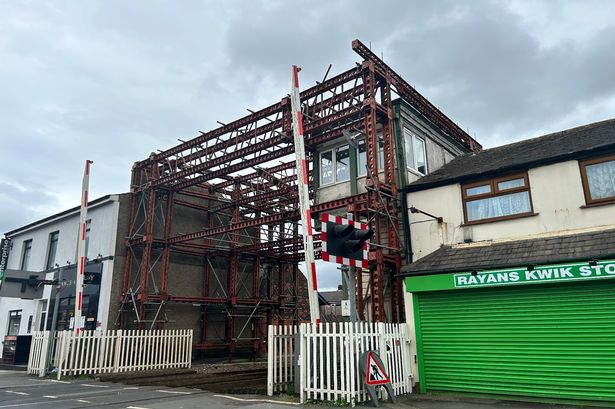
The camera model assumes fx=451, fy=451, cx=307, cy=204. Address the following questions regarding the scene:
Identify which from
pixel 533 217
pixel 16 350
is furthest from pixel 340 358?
pixel 16 350

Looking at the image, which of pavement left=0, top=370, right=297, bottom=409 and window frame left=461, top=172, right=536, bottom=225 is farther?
window frame left=461, top=172, right=536, bottom=225

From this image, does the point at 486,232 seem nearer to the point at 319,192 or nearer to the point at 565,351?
the point at 565,351

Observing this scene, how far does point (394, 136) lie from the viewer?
14.9m

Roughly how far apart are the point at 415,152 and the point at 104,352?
511 inches

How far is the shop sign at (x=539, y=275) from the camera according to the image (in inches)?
349

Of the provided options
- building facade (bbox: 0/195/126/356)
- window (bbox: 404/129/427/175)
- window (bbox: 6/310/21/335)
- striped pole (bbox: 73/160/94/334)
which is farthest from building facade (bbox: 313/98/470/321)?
window (bbox: 6/310/21/335)

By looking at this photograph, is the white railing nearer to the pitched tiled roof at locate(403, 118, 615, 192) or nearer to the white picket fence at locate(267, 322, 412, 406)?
the white picket fence at locate(267, 322, 412, 406)

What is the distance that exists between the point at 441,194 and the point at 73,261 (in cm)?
1829

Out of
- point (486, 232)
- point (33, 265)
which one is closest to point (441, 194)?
point (486, 232)

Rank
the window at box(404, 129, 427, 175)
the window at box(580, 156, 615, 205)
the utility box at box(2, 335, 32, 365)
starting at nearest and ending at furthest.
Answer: the window at box(580, 156, 615, 205), the window at box(404, 129, 427, 175), the utility box at box(2, 335, 32, 365)

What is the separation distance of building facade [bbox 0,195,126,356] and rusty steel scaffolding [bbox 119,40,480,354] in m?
0.87

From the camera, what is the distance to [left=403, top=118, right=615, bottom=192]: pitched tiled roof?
11.1 metres

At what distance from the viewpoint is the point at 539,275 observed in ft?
31.0

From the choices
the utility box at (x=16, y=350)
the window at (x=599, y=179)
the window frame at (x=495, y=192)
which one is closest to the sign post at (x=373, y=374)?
the window frame at (x=495, y=192)
